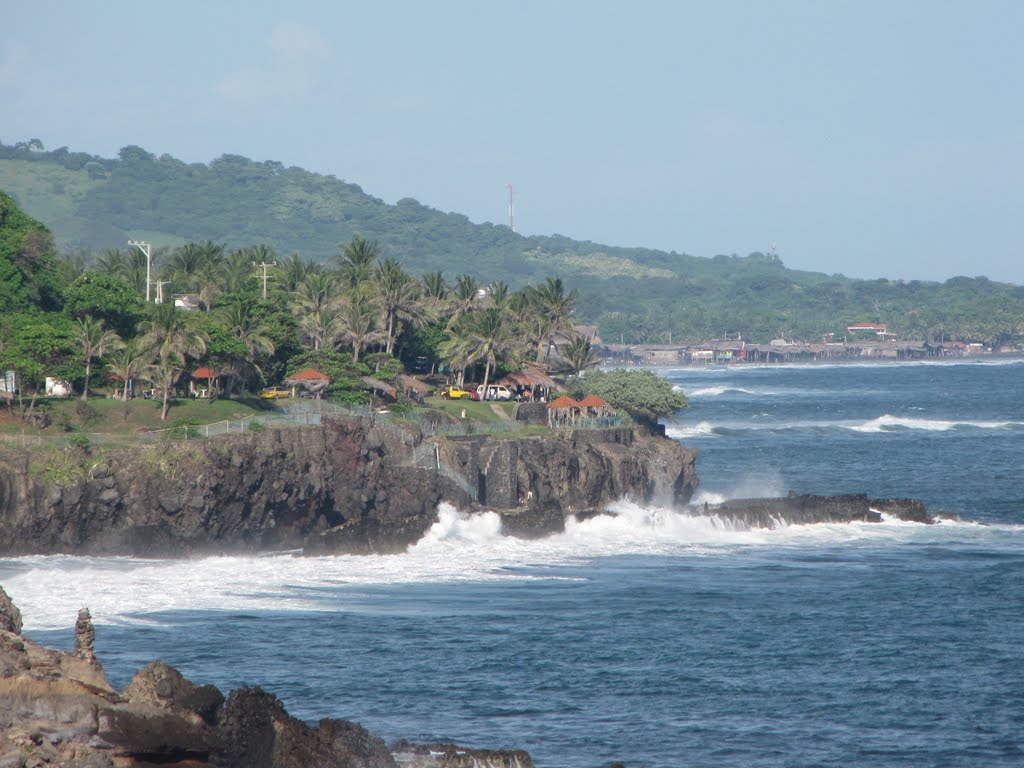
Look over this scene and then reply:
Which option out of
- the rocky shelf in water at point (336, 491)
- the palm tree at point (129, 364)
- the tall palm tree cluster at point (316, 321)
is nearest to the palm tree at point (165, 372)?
the tall palm tree cluster at point (316, 321)

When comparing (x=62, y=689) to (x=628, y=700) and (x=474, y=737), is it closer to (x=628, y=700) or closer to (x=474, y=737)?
(x=474, y=737)

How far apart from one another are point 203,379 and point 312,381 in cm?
636

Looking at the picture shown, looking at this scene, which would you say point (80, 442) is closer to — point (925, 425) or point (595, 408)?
point (595, 408)

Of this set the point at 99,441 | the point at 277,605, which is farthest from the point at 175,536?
the point at 277,605

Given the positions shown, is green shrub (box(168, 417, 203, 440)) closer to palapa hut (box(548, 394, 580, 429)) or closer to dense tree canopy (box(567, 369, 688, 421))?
palapa hut (box(548, 394, 580, 429))

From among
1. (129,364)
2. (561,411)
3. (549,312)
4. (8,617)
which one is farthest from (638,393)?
(8,617)

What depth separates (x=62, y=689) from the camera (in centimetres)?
2598

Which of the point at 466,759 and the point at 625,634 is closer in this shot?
the point at 466,759

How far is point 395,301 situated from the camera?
99125 millimetres

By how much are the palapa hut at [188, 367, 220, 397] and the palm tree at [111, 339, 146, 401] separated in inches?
197

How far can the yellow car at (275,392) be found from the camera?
87.2 meters

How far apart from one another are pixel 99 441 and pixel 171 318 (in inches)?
554

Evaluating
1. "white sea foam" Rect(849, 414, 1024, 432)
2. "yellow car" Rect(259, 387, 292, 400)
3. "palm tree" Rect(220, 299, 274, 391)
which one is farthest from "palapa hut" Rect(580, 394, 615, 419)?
"white sea foam" Rect(849, 414, 1024, 432)

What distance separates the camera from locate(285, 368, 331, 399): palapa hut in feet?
279
